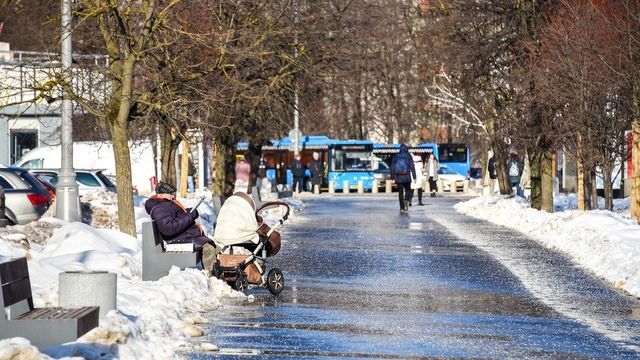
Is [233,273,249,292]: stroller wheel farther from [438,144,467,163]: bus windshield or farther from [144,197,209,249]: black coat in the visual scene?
[438,144,467,163]: bus windshield

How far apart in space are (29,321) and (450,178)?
227 feet

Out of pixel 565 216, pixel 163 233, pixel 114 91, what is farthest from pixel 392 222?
pixel 163 233

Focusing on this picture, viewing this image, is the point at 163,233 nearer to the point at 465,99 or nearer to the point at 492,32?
the point at 492,32

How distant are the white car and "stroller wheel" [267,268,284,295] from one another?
61.9m

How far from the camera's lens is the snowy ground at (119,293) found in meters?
10.6

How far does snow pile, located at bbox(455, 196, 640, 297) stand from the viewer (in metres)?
19.4

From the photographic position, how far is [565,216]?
2873 cm

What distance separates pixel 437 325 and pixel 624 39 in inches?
634

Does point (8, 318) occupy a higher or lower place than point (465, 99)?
lower

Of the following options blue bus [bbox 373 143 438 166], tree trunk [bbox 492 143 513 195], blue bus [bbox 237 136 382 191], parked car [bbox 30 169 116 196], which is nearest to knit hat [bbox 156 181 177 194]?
parked car [bbox 30 169 116 196]

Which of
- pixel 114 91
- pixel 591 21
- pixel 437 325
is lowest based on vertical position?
pixel 437 325

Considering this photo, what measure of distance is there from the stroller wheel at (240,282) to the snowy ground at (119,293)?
185 millimetres

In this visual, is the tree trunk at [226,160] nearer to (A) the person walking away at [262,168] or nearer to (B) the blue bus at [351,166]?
(A) the person walking away at [262,168]

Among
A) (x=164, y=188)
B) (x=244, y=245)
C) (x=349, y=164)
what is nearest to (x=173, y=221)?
(x=164, y=188)
